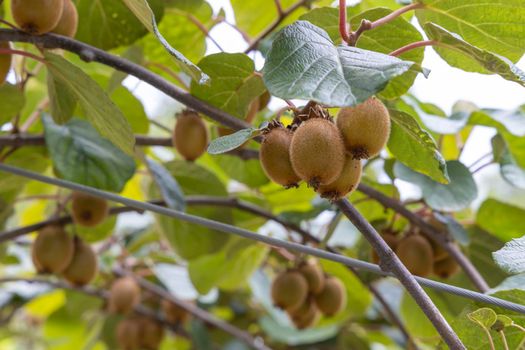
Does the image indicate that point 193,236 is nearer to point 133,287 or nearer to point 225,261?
point 225,261

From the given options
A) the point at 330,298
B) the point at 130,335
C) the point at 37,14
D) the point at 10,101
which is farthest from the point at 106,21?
the point at 130,335

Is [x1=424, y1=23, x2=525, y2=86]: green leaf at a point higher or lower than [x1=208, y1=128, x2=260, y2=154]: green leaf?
higher

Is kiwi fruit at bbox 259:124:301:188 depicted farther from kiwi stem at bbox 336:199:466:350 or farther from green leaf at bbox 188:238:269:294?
green leaf at bbox 188:238:269:294

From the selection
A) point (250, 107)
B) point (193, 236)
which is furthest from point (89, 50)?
point (193, 236)

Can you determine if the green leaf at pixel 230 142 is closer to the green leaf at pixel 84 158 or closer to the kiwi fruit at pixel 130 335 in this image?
the green leaf at pixel 84 158

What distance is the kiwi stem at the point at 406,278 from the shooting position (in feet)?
2.19

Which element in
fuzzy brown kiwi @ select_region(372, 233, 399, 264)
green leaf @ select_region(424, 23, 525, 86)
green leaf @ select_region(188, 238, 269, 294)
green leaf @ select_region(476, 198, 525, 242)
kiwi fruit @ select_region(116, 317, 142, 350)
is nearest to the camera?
green leaf @ select_region(424, 23, 525, 86)

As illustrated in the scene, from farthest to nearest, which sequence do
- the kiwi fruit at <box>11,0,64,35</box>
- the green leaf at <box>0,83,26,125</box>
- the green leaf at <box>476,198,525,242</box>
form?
the green leaf at <box>476,198,525,242</box>, the green leaf at <box>0,83,26,125</box>, the kiwi fruit at <box>11,0,64,35</box>

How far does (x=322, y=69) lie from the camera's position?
0.63m

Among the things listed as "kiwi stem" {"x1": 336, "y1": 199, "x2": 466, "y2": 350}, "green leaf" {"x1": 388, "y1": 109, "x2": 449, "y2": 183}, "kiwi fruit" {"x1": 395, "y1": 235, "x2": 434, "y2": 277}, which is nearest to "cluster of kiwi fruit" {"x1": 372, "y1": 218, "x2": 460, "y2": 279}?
"kiwi fruit" {"x1": 395, "y1": 235, "x2": 434, "y2": 277}

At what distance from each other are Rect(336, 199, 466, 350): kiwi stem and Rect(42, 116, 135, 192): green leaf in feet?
1.59

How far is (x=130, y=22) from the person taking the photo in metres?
1.11

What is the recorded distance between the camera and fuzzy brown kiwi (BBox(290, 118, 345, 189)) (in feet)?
2.18

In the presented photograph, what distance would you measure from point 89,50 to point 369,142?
361 mm
